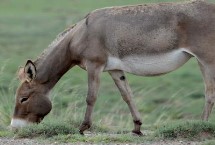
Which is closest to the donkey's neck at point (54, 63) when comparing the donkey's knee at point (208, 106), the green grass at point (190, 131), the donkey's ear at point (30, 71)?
the donkey's ear at point (30, 71)

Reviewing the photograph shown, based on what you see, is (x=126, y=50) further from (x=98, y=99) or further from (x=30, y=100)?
(x=98, y=99)

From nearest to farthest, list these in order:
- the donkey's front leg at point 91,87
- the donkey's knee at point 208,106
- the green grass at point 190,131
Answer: the green grass at point 190,131 → the donkey's front leg at point 91,87 → the donkey's knee at point 208,106

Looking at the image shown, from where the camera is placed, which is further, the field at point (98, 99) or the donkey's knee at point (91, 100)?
the donkey's knee at point (91, 100)

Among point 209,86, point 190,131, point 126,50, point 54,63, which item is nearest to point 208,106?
point 209,86

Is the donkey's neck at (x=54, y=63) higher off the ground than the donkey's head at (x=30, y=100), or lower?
higher

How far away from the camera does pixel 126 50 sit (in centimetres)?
1180

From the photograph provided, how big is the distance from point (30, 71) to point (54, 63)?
411mm

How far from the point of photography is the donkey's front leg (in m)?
11.8

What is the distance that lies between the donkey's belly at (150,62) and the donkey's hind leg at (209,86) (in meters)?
0.35

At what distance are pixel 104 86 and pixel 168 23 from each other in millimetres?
8233

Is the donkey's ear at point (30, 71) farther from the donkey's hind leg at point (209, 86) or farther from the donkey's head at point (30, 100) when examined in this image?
the donkey's hind leg at point (209, 86)

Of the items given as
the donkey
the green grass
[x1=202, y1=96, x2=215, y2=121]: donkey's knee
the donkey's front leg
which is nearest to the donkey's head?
the donkey

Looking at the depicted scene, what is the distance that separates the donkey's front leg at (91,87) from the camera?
1177 cm

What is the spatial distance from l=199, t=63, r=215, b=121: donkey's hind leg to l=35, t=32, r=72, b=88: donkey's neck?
2159 mm
